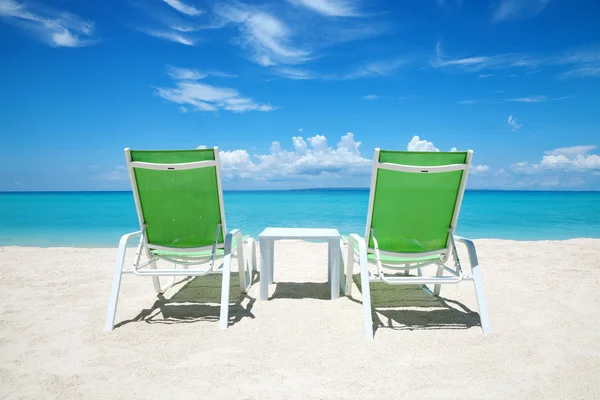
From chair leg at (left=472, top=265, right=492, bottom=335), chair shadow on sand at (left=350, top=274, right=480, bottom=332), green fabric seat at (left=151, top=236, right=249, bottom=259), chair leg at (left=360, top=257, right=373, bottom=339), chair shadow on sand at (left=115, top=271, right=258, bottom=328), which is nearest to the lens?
chair leg at (left=360, top=257, right=373, bottom=339)

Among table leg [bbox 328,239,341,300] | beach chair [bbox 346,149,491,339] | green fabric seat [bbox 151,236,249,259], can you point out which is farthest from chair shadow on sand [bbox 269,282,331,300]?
beach chair [bbox 346,149,491,339]

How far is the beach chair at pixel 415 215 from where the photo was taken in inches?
131

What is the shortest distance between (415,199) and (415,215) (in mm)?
156

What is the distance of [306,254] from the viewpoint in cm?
705

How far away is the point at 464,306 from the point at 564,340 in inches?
39.9

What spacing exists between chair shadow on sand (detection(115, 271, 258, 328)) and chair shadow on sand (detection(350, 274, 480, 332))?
50.8 inches

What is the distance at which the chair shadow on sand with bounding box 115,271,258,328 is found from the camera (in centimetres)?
359

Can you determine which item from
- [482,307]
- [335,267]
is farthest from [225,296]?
[482,307]

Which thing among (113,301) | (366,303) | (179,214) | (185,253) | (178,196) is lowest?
(113,301)

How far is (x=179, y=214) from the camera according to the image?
364 centimetres

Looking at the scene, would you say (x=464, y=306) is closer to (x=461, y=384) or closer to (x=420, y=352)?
(x=420, y=352)

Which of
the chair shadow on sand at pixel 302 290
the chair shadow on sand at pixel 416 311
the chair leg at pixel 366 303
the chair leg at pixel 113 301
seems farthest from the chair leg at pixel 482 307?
the chair leg at pixel 113 301

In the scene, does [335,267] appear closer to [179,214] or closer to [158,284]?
[179,214]

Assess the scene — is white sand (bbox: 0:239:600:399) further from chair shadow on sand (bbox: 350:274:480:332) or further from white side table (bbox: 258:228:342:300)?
white side table (bbox: 258:228:342:300)
